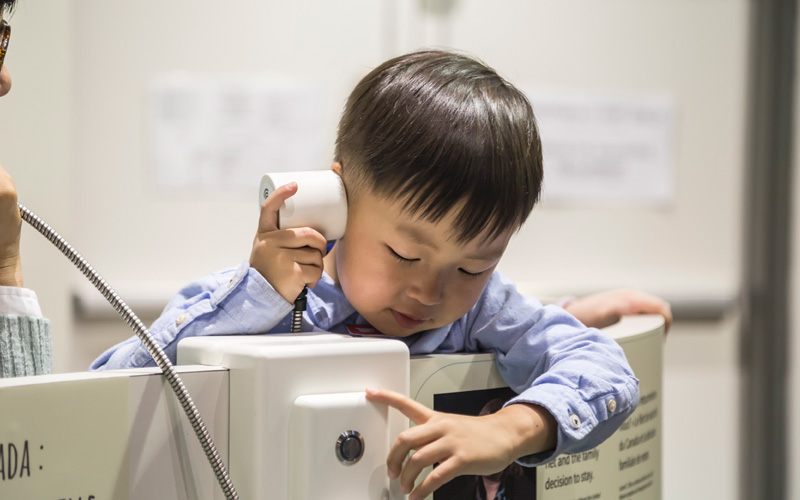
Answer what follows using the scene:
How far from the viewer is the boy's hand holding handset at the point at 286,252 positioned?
732mm

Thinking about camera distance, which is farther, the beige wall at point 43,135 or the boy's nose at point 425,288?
the beige wall at point 43,135

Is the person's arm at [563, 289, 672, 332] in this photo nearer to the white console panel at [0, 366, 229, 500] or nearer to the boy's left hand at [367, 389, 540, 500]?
the boy's left hand at [367, 389, 540, 500]

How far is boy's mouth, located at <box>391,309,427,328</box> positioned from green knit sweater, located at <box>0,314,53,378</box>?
1.11 feet

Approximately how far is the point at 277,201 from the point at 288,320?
0.42 ft

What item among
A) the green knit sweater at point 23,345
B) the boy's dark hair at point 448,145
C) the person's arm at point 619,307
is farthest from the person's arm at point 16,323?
the person's arm at point 619,307

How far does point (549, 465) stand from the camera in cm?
74

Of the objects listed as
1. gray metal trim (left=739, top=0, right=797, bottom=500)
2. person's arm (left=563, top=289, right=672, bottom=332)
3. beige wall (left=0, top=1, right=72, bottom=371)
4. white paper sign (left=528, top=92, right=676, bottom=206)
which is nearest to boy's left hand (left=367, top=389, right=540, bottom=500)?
person's arm (left=563, top=289, right=672, bottom=332)

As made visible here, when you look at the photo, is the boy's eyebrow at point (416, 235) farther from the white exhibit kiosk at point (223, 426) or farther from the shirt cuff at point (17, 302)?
the shirt cuff at point (17, 302)

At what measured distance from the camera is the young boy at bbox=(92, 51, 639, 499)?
710 mm

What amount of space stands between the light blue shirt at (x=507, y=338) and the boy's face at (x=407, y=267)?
0.05 meters

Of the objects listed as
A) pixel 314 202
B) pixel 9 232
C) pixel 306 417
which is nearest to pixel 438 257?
pixel 314 202

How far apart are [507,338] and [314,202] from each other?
0.24m

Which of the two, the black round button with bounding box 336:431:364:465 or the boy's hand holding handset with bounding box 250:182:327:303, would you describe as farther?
the boy's hand holding handset with bounding box 250:182:327:303

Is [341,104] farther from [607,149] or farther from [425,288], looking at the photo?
[425,288]
